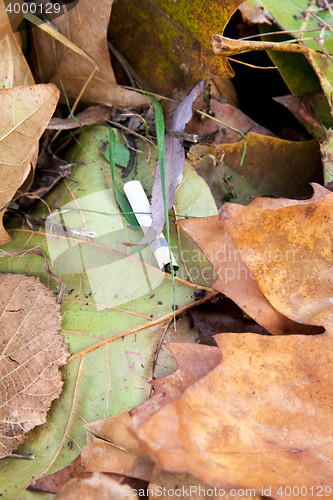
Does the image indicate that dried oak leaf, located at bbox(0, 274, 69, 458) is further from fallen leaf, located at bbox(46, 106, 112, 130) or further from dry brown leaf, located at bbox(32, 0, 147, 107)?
dry brown leaf, located at bbox(32, 0, 147, 107)

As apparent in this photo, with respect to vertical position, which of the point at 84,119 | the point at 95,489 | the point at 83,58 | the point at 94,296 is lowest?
the point at 95,489

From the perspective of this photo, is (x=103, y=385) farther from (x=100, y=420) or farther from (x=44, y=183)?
(x=44, y=183)

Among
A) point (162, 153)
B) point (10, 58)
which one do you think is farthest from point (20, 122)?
point (162, 153)

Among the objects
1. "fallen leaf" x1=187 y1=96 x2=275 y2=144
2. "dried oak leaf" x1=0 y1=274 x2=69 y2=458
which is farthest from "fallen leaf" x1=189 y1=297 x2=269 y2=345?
"fallen leaf" x1=187 y1=96 x2=275 y2=144

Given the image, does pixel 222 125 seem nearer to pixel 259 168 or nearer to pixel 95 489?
pixel 259 168

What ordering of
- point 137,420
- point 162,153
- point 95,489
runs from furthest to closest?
1. point 162,153
2. point 137,420
3. point 95,489

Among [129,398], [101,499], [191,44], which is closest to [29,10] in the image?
[191,44]
